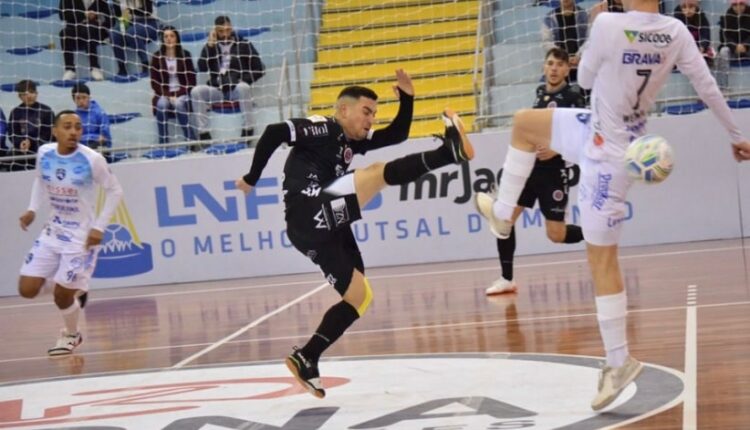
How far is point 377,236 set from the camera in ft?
47.5

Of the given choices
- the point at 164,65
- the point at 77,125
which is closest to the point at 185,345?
the point at 77,125

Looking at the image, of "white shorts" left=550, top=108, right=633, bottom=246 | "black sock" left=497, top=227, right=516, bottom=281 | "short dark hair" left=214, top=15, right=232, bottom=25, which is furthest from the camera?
"short dark hair" left=214, top=15, right=232, bottom=25

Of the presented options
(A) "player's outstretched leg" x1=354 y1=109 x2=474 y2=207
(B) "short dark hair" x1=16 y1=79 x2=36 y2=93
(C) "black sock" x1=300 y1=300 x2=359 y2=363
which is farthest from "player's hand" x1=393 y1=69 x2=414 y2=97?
(B) "short dark hair" x1=16 y1=79 x2=36 y2=93

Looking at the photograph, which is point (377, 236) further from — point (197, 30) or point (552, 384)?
point (552, 384)

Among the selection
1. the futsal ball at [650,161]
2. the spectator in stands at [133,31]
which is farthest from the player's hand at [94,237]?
the spectator in stands at [133,31]

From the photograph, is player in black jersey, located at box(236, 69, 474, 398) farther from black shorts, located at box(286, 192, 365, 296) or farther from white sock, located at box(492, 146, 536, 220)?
white sock, located at box(492, 146, 536, 220)

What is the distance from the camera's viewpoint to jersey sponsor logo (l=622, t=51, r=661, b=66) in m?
5.79

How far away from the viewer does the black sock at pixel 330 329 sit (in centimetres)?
687

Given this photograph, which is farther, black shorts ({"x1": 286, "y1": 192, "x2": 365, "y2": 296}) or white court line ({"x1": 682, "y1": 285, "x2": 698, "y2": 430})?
black shorts ({"x1": 286, "y1": 192, "x2": 365, "y2": 296})

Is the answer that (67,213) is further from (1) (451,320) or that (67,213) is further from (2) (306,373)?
(2) (306,373)

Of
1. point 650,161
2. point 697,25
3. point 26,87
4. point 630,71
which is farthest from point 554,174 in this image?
point 26,87

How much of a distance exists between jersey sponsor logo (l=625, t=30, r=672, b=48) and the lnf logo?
9.03 metres

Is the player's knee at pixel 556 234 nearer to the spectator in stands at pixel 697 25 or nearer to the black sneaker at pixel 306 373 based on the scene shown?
the black sneaker at pixel 306 373

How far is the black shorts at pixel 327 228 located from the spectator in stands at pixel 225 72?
837 centimetres
